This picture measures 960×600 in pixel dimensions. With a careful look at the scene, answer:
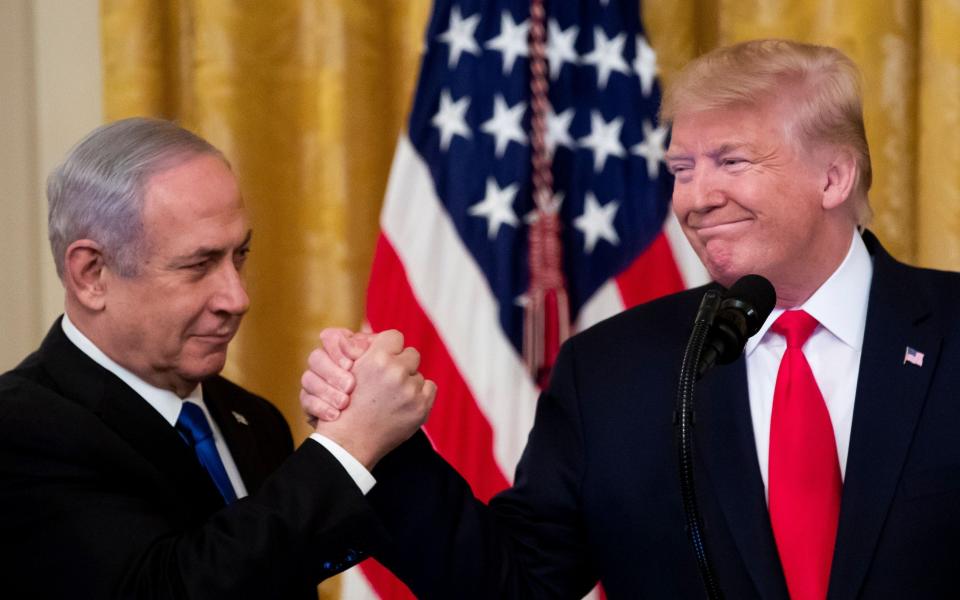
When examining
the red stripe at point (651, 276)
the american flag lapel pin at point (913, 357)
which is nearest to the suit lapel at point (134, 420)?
the american flag lapel pin at point (913, 357)

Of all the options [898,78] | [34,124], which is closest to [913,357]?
[898,78]

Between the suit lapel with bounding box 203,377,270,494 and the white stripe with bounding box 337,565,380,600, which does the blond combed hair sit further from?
the white stripe with bounding box 337,565,380,600

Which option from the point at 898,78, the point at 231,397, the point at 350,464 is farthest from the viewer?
the point at 898,78

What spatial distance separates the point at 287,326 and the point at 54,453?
72.6 inches

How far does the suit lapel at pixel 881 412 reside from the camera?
1985 mm

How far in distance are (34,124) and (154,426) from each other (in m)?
1.88

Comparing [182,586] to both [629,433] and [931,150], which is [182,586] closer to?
[629,433]

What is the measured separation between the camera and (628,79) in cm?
332

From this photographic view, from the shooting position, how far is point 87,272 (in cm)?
209

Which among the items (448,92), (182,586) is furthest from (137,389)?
(448,92)

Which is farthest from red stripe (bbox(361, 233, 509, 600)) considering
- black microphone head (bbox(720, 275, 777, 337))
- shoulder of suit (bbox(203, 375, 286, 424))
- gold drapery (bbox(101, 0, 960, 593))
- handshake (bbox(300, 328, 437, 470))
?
black microphone head (bbox(720, 275, 777, 337))

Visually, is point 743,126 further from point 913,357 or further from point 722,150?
point 913,357

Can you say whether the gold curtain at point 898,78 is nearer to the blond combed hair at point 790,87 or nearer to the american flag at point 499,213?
the american flag at point 499,213

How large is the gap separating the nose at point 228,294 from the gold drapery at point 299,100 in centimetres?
157
